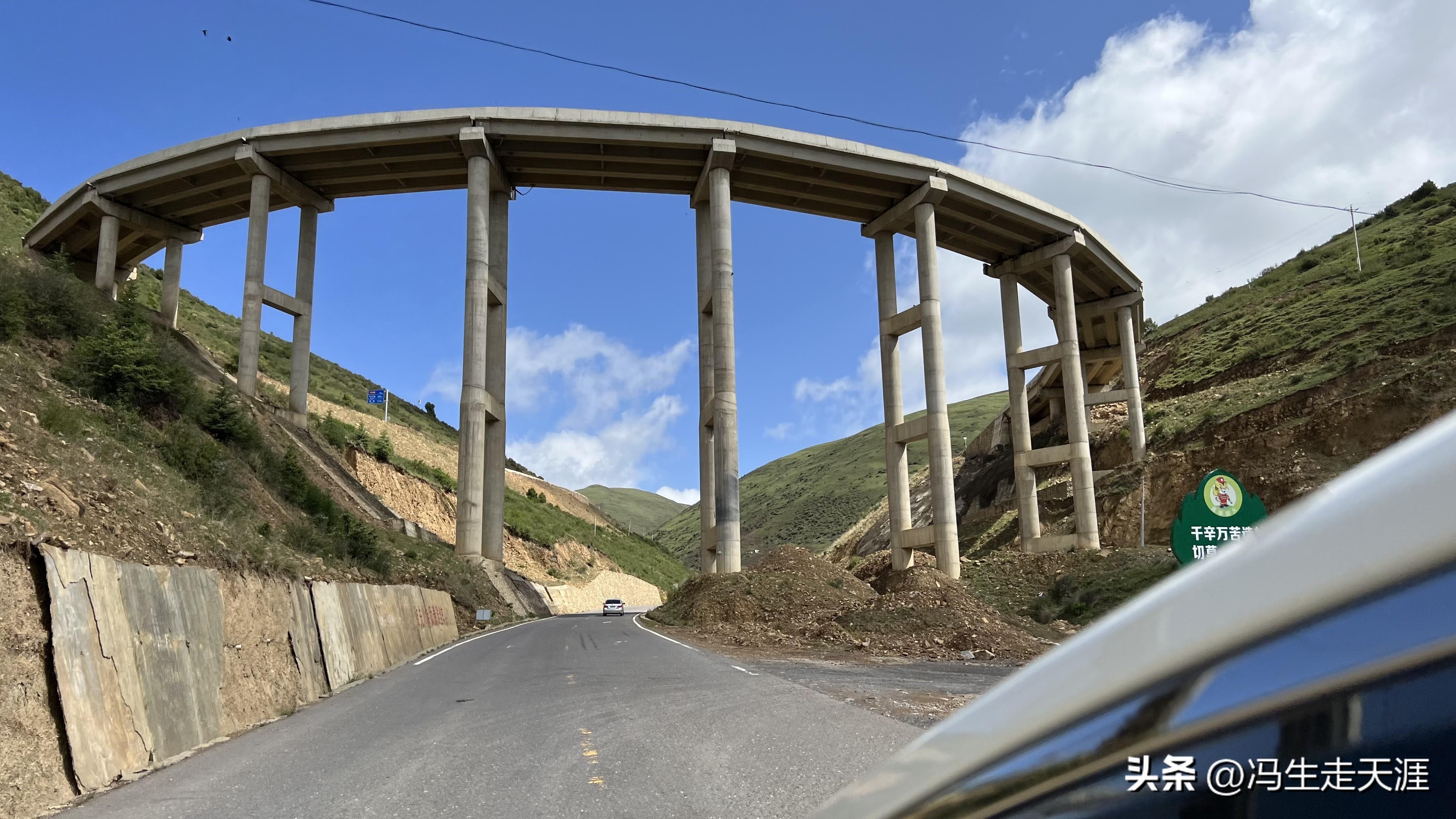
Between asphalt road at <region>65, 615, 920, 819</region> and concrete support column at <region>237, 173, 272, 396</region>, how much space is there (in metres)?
28.8

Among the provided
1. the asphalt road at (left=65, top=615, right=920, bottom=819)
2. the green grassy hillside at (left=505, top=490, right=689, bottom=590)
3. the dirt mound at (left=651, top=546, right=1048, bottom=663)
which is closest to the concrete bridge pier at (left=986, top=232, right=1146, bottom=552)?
the dirt mound at (left=651, top=546, right=1048, bottom=663)

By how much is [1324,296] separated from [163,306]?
2382 inches

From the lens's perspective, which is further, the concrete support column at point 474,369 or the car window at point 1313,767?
the concrete support column at point 474,369

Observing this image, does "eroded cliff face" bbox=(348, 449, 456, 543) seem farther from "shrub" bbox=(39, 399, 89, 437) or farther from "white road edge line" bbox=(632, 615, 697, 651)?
"shrub" bbox=(39, 399, 89, 437)

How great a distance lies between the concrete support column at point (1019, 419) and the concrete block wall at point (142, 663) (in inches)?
1349

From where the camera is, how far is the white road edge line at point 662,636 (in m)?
20.7

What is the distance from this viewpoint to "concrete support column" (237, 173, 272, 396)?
123 ft

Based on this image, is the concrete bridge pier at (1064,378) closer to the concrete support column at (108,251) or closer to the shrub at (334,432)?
the shrub at (334,432)

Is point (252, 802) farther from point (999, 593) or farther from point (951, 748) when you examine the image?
point (999, 593)

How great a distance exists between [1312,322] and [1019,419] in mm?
17215

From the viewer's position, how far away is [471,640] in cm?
2434

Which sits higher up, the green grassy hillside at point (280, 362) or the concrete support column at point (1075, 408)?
the green grassy hillside at point (280, 362)

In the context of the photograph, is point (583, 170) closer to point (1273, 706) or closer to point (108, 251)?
point (108, 251)

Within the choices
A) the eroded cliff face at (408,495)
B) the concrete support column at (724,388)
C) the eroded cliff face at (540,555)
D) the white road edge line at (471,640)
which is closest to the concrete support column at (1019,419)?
the concrete support column at (724,388)
